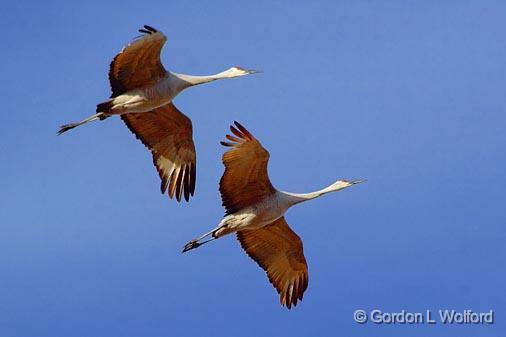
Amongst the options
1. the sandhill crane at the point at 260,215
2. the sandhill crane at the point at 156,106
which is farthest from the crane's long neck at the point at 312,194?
the sandhill crane at the point at 156,106

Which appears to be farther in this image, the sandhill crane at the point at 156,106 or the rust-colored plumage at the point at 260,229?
the sandhill crane at the point at 156,106

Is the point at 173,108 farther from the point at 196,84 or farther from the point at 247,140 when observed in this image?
the point at 247,140

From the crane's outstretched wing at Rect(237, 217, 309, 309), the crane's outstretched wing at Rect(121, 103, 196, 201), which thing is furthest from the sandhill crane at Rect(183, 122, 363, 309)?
the crane's outstretched wing at Rect(121, 103, 196, 201)

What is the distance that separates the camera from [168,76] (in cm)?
2770

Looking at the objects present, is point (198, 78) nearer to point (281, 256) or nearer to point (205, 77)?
point (205, 77)

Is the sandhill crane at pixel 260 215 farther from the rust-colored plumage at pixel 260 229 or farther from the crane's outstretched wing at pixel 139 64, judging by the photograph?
the crane's outstretched wing at pixel 139 64

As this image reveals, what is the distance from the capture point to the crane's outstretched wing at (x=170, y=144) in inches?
1149

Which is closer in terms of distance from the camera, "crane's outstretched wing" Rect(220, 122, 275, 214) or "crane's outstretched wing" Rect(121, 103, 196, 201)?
"crane's outstretched wing" Rect(220, 122, 275, 214)

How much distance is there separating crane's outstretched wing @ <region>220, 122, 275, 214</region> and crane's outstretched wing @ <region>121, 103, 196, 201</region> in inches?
87.4

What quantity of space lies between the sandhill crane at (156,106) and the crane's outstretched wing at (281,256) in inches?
72.6

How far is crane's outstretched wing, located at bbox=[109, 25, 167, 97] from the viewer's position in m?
26.6

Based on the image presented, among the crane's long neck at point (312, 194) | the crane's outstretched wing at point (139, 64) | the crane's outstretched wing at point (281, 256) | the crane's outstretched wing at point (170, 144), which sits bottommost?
the crane's outstretched wing at point (281, 256)

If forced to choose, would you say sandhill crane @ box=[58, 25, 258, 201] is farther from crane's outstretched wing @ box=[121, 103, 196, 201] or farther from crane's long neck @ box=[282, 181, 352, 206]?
crane's long neck @ box=[282, 181, 352, 206]

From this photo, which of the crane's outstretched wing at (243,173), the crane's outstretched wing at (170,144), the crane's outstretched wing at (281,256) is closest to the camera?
the crane's outstretched wing at (243,173)
